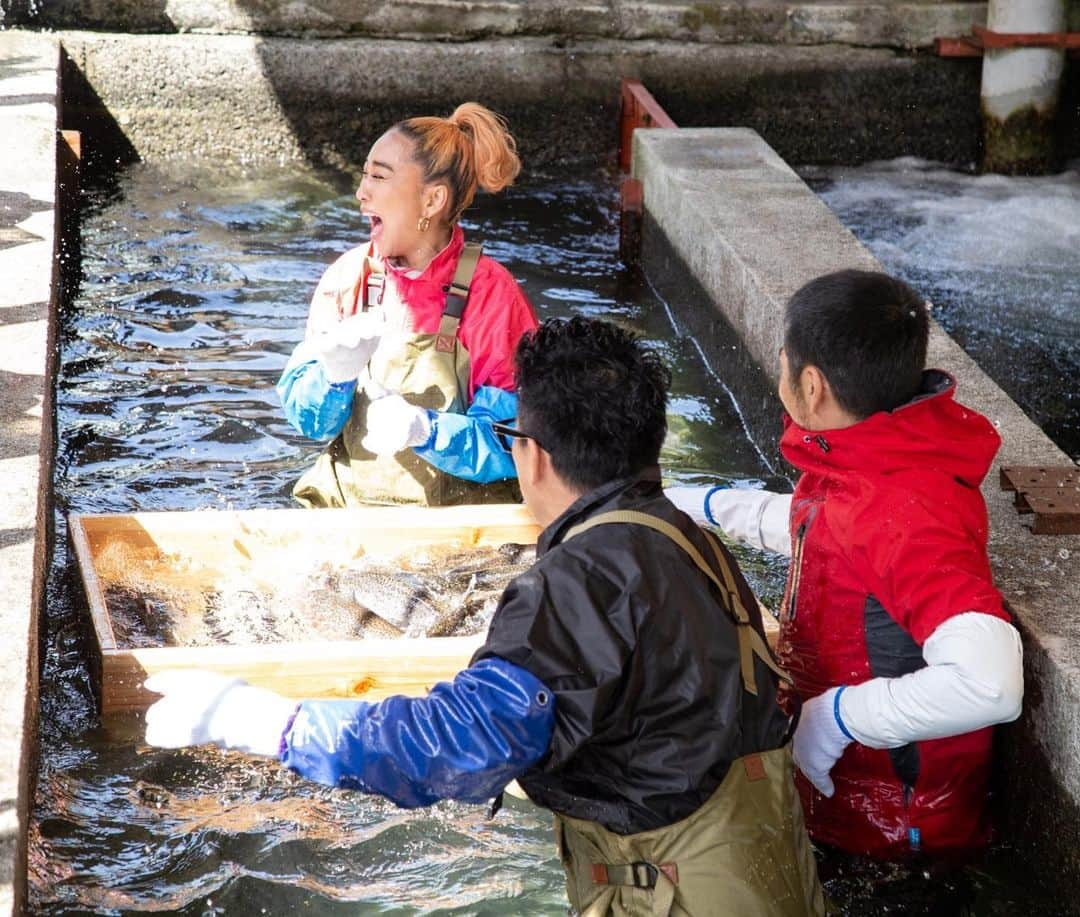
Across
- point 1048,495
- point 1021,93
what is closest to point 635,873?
point 1048,495

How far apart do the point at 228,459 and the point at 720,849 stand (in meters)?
3.88

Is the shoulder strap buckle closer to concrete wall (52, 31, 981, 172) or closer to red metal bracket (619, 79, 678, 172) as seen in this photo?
red metal bracket (619, 79, 678, 172)

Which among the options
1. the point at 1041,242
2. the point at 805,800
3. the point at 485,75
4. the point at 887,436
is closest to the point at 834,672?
the point at 805,800

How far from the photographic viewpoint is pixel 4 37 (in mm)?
10219

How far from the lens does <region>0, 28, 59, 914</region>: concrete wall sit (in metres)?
2.91

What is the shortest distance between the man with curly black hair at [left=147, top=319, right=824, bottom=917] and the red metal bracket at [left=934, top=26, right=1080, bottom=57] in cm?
914

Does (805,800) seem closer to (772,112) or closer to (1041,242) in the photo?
(1041,242)

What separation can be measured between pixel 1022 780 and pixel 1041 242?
658 cm

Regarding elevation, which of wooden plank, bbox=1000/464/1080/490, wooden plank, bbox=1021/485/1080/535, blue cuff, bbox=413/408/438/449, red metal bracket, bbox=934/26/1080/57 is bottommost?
wooden plank, bbox=1021/485/1080/535

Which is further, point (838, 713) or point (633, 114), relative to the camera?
point (633, 114)

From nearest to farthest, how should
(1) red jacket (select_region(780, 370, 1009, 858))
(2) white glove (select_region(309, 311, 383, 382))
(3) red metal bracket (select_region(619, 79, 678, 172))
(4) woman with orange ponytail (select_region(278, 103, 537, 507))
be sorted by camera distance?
(1) red jacket (select_region(780, 370, 1009, 858)), (2) white glove (select_region(309, 311, 383, 382)), (4) woman with orange ponytail (select_region(278, 103, 537, 507)), (3) red metal bracket (select_region(619, 79, 678, 172))

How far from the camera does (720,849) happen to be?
2.59 m

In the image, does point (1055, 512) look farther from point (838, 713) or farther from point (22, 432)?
point (22, 432)

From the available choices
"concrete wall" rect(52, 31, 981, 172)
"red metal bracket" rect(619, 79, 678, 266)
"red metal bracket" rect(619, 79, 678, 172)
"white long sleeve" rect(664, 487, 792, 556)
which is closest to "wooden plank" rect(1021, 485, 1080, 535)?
"white long sleeve" rect(664, 487, 792, 556)
